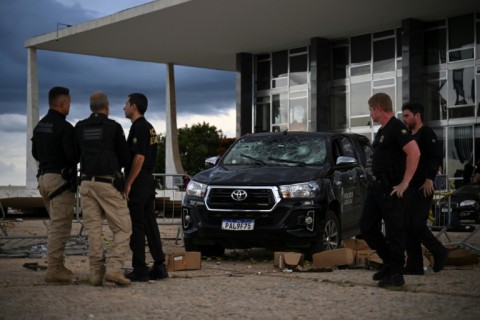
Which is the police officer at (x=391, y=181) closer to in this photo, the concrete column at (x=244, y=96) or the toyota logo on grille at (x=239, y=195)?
the toyota logo on grille at (x=239, y=195)

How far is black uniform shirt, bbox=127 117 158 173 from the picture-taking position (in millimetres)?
8953

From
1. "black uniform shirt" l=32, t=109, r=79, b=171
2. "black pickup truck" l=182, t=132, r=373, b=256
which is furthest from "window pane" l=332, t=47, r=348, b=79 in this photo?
"black uniform shirt" l=32, t=109, r=79, b=171

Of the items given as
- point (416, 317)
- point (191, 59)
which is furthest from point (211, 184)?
point (191, 59)

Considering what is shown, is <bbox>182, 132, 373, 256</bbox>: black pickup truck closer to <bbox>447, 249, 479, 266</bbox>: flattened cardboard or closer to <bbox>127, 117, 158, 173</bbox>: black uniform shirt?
<bbox>447, 249, 479, 266</bbox>: flattened cardboard

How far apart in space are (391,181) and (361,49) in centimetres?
3183

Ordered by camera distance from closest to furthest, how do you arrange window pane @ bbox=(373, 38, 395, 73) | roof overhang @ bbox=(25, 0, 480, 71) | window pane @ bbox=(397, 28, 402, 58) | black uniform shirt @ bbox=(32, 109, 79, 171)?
black uniform shirt @ bbox=(32, 109, 79, 171) → roof overhang @ bbox=(25, 0, 480, 71) → window pane @ bbox=(397, 28, 402, 58) → window pane @ bbox=(373, 38, 395, 73)

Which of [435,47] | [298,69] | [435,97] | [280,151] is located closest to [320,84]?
[298,69]

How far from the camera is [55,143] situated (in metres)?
8.90

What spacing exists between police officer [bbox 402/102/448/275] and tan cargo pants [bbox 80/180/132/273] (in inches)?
128

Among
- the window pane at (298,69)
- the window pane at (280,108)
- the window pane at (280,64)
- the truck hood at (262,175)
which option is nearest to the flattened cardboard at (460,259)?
the truck hood at (262,175)

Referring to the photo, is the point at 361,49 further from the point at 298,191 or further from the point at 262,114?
the point at 298,191

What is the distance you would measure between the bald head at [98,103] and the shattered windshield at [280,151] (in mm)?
3779

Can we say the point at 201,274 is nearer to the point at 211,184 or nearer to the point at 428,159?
the point at 211,184

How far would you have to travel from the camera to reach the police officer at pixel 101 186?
339 inches
